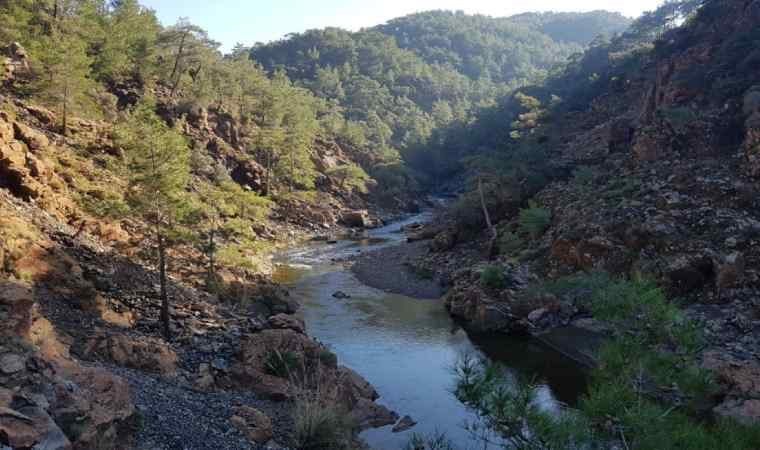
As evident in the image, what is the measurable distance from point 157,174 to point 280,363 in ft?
21.1

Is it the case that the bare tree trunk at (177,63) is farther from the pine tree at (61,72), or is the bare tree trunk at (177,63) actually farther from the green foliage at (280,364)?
the green foliage at (280,364)

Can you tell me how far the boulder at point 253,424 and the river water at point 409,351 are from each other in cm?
311

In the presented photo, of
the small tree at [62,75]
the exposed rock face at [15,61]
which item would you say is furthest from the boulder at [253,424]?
the exposed rock face at [15,61]

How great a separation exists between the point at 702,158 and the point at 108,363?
2819 centimetres

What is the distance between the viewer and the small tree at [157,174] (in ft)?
55.7

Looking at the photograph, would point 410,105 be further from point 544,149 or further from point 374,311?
point 374,311

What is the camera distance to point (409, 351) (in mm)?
21922

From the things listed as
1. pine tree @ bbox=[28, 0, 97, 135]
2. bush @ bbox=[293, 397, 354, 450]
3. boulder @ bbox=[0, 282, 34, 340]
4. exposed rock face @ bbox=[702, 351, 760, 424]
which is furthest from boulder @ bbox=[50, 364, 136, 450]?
pine tree @ bbox=[28, 0, 97, 135]

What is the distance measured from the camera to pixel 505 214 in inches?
1615

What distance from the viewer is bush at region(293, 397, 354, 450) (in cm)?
1196

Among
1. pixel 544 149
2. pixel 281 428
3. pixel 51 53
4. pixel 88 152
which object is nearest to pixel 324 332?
pixel 281 428

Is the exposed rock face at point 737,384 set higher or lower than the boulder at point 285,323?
lower

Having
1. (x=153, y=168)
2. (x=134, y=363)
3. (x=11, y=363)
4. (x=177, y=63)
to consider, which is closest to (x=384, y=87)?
(x=177, y=63)

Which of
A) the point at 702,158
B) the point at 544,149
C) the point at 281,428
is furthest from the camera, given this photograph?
the point at 544,149
